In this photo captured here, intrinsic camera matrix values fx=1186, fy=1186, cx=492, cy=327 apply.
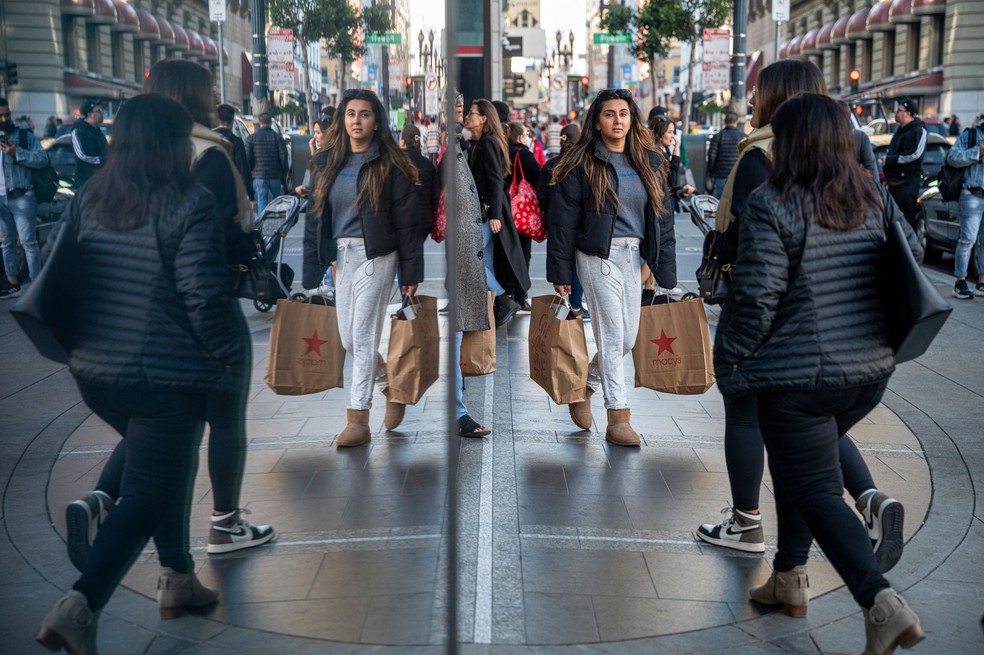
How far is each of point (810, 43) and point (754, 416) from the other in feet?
172

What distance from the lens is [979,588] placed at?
432cm

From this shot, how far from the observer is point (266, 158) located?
248cm

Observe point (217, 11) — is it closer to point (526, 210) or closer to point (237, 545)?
point (237, 545)

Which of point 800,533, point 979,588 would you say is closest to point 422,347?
point 800,533

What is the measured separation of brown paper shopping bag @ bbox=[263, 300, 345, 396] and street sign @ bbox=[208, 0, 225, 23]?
0.63m

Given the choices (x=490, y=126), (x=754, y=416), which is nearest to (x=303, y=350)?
(x=754, y=416)

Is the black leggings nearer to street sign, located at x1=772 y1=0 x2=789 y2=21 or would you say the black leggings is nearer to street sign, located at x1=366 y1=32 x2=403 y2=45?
street sign, located at x1=366 y1=32 x2=403 y2=45

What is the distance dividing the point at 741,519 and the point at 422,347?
205 cm

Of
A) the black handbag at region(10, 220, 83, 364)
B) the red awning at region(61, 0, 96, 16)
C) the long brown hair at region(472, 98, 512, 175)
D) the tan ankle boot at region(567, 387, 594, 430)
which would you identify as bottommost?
the tan ankle boot at region(567, 387, 594, 430)

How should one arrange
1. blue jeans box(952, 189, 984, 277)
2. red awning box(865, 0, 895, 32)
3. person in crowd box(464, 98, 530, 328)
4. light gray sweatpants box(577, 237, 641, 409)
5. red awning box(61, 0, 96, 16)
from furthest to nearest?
red awning box(865, 0, 895, 32) < blue jeans box(952, 189, 984, 277) < person in crowd box(464, 98, 530, 328) < light gray sweatpants box(577, 237, 641, 409) < red awning box(61, 0, 96, 16)

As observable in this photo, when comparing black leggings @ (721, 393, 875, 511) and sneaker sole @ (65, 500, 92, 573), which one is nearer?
sneaker sole @ (65, 500, 92, 573)

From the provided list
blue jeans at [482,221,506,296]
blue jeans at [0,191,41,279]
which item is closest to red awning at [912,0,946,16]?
blue jeans at [482,221,506,296]

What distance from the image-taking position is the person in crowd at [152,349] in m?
2.55

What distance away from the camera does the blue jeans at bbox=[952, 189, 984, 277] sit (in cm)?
1218
